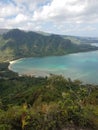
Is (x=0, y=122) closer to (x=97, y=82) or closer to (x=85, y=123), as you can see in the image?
(x=85, y=123)

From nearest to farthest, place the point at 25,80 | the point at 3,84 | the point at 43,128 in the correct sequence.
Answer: the point at 43,128 < the point at 3,84 < the point at 25,80

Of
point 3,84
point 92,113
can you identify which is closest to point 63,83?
point 3,84

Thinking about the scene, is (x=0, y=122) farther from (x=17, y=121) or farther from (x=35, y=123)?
(x=35, y=123)

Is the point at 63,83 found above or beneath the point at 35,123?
beneath

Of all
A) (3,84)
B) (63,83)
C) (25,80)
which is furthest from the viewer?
(25,80)

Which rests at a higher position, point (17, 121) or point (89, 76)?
point (17, 121)

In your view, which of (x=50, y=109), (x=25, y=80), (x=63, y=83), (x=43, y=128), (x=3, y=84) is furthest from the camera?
(x=25, y=80)

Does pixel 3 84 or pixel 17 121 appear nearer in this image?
pixel 17 121

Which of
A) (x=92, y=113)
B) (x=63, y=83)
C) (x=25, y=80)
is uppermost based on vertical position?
(x=92, y=113)

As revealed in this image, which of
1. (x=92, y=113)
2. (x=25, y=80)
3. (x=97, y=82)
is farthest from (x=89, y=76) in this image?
(x=92, y=113)
